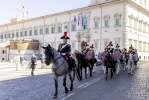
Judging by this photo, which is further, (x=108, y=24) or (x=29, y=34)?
(x=29, y=34)

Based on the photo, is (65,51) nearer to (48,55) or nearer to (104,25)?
(48,55)

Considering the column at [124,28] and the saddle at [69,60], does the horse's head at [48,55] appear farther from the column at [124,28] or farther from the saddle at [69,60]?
the column at [124,28]

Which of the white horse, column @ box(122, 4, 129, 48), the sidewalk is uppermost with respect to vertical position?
column @ box(122, 4, 129, 48)

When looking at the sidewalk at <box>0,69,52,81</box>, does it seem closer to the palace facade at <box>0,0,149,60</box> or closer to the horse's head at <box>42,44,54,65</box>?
the horse's head at <box>42,44,54,65</box>

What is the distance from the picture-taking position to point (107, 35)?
39.4 meters

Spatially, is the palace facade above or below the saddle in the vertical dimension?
above

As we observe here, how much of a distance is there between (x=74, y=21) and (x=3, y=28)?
36.9 meters

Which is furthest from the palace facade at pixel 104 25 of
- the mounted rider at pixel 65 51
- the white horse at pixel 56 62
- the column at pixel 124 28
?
the white horse at pixel 56 62

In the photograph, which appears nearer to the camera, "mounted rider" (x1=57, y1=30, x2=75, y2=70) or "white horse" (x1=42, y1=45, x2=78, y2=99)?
"white horse" (x1=42, y1=45, x2=78, y2=99)

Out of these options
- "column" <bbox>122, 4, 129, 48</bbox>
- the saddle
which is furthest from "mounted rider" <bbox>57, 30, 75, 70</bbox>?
"column" <bbox>122, 4, 129, 48</bbox>

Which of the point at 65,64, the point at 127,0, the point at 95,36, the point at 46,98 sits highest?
the point at 127,0

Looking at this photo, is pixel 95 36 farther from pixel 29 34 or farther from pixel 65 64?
pixel 65 64

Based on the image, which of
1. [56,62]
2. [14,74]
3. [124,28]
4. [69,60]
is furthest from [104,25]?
[56,62]

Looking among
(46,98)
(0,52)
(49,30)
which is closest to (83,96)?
(46,98)
